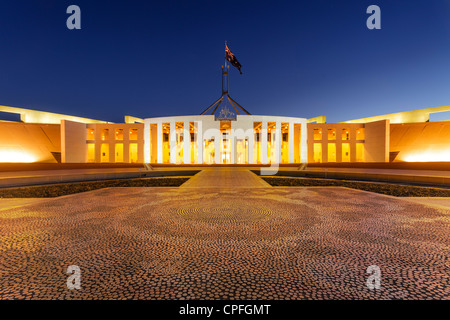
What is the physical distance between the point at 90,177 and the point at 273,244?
14644 mm

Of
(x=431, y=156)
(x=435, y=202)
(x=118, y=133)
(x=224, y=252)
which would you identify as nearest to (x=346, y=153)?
(x=431, y=156)

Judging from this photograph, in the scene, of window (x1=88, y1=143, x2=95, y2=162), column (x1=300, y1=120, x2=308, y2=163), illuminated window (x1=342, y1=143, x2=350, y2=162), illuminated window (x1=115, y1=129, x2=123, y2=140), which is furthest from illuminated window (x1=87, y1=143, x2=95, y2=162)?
illuminated window (x1=342, y1=143, x2=350, y2=162)

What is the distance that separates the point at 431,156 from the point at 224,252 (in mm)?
36206

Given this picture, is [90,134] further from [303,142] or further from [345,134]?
[345,134]

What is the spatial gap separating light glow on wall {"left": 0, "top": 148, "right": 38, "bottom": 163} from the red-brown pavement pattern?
29.1 meters

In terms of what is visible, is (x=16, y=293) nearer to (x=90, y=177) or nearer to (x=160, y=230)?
(x=160, y=230)

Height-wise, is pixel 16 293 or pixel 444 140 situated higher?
pixel 444 140

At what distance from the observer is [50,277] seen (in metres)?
2.48

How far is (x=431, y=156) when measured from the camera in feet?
87.5

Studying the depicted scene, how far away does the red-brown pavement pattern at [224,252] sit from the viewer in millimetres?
2250

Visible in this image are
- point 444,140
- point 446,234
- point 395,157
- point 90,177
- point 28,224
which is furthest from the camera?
point 395,157

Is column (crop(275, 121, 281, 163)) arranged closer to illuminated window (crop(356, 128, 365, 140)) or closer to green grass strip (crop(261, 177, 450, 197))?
illuminated window (crop(356, 128, 365, 140))

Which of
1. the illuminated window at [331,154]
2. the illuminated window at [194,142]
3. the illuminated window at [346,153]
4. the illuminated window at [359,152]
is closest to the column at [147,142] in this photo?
the illuminated window at [194,142]
